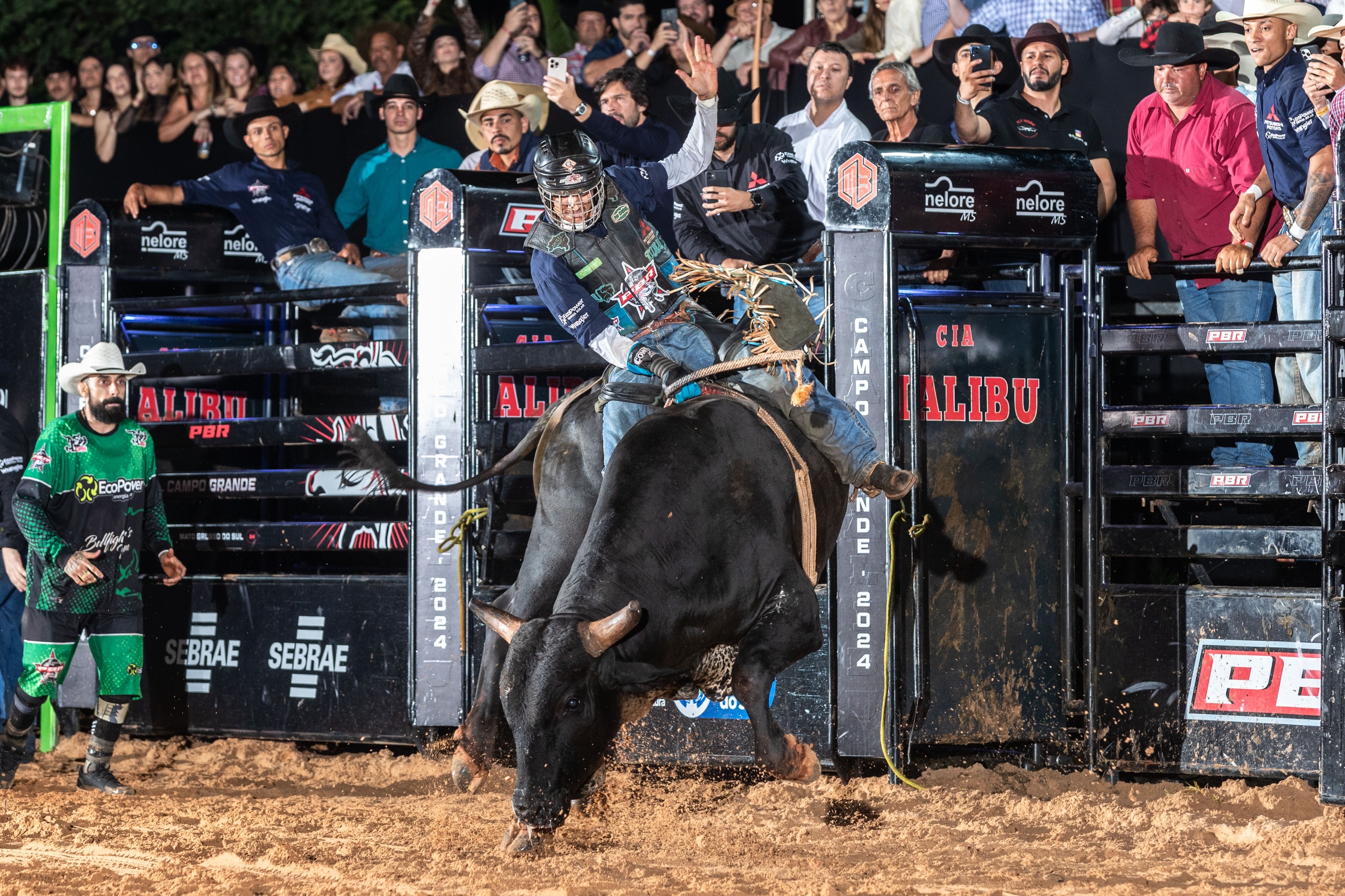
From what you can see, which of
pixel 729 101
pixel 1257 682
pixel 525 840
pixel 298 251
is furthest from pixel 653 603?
pixel 298 251

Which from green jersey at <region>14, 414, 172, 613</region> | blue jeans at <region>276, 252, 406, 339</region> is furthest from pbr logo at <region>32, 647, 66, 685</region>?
blue jeans at <region>276, 252, 406, 339</region>

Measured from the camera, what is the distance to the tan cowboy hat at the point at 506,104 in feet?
28.9

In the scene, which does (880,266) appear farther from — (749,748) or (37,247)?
(37,247)

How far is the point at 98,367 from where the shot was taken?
24.6ft

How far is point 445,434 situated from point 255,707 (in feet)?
6.57

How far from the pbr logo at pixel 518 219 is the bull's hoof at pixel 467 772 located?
3.18 meters

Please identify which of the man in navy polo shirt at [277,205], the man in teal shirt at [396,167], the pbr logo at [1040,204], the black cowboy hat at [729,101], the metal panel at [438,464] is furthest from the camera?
the man in teal shirt at [396,167]

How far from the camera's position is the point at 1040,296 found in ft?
22.2

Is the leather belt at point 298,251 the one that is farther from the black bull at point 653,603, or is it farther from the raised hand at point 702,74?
the black bull at point 653,603

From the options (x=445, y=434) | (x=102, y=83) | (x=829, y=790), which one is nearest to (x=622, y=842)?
(x=829, y=790)

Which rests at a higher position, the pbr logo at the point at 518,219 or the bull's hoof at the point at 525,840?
the pbr logo at the point at 518,219

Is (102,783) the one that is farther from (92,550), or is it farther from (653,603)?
(653,603)

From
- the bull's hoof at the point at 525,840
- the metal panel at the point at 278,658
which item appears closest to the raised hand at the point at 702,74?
the metal panel at the point at 278,658

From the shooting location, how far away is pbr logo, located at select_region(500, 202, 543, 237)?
7.32 m
